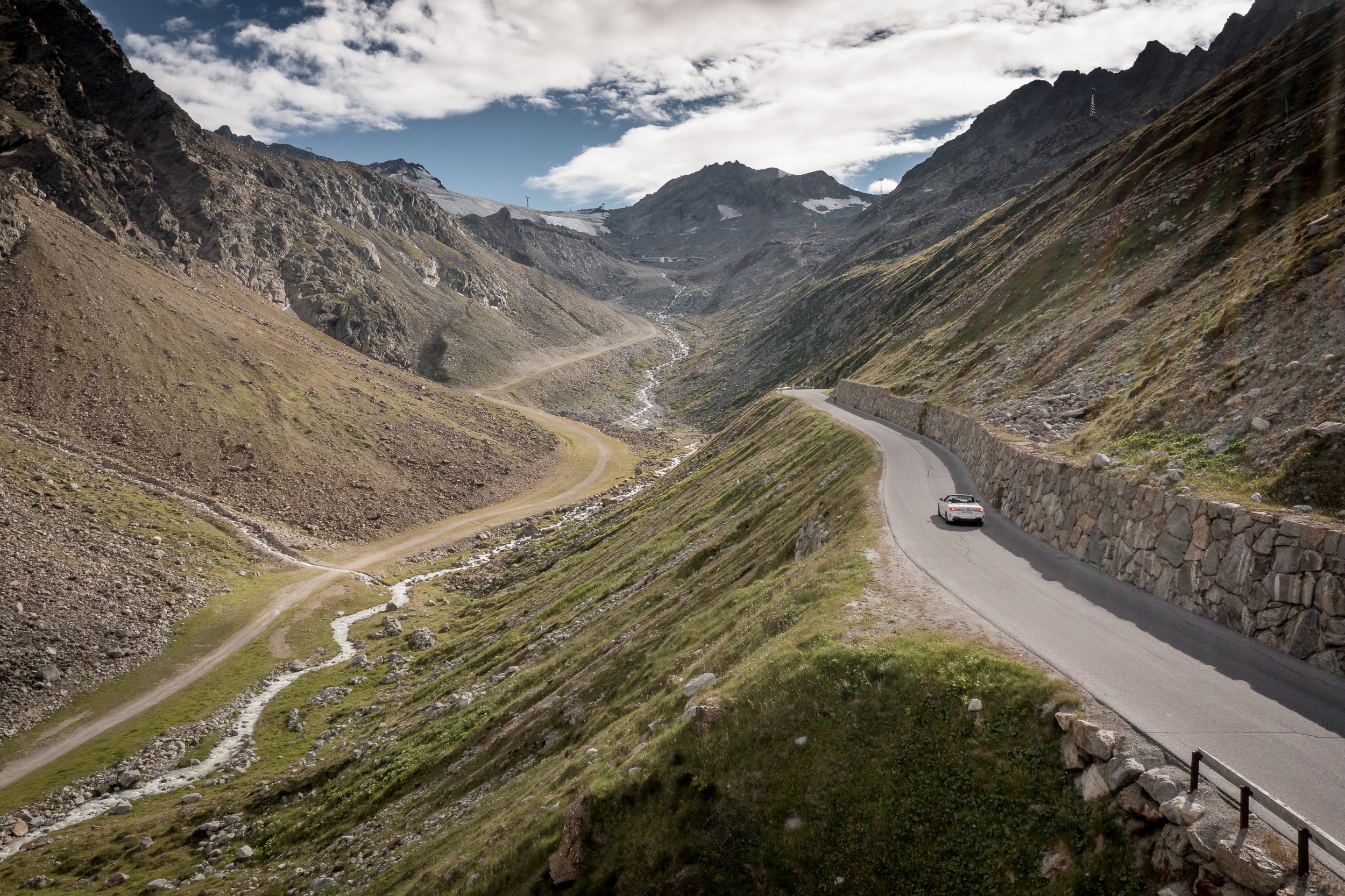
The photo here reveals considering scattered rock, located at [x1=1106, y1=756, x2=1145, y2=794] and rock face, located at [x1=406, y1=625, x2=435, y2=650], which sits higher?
scattered rock, located at [x1=1106, y1=756, x2=1145, y2=794]

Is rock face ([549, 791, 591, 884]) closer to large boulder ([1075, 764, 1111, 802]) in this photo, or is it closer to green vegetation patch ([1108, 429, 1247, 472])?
large boulder ([1075, 764, 1111, 802])

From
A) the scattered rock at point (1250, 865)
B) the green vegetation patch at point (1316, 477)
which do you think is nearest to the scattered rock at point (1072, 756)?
the scattered rock at point (1250, 865)

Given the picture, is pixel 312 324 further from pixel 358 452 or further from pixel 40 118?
pixel 358 452

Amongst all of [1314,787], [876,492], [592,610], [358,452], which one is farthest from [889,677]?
[358,452]

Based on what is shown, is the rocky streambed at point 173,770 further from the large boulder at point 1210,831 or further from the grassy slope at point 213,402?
the large boulder at point 1210,831

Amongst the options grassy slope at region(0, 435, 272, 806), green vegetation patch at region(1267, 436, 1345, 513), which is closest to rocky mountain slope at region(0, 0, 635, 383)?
grassy slope at region(0, 435, 272, 806)

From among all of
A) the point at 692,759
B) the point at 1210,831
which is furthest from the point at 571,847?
the point at 1210,831

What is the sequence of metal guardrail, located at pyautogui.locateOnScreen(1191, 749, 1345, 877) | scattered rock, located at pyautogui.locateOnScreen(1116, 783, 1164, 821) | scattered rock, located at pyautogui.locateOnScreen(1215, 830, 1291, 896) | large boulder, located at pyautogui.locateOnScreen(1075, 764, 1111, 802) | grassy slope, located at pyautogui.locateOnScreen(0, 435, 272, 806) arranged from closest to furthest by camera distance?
1. metal guardrail, located at pyautogui.locateOnScreen(1191, 749, 1345, 877)
2. scattered rock, located at pyautogui.locateOnScreen(1215, 830, 1291, 896)
3. scattered rock, located at pyautogui.locateOnScreen(1116, 783, 1164, 821)
4. large boulder, located at pyautogui.locateOnScreen(1075, 764, 1111, 802)
5. grassy slope, located at pyautogui.locateOnScreen(0, 435, 272, 806)
